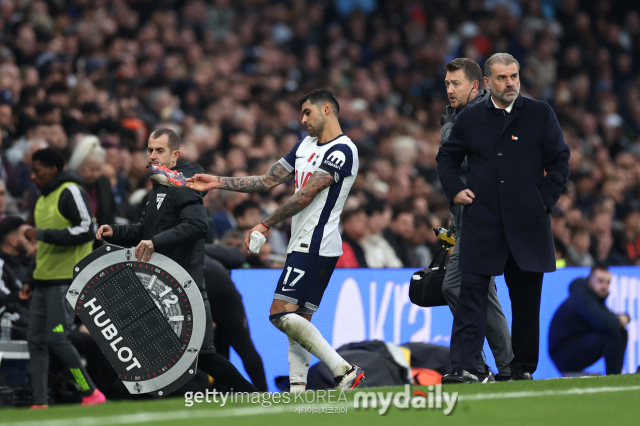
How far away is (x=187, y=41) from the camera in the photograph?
16.5m

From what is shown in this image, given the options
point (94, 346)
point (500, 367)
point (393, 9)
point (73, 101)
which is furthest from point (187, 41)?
point (500, 367)

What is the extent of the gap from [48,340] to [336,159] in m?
3.19

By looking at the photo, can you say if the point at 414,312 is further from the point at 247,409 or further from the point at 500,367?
the point at 247,409

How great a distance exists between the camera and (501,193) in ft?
19.4

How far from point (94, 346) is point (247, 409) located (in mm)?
4476

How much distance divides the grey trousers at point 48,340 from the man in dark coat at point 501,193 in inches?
138

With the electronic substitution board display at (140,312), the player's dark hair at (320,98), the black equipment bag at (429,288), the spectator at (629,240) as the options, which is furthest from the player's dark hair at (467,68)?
the spectator at (629,240)

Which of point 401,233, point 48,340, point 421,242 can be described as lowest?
point 48,340

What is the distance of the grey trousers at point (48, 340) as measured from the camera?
792 cm

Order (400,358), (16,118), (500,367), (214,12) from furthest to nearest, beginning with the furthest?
1. (214,12)
2. (16,118)
3. (400,358)
4. (500,367)

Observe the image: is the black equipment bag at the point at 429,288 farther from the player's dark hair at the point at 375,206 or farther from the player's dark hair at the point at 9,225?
the player's dark hair at the point at 375,206

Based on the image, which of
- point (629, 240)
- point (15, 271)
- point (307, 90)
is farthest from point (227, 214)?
point (307, 90)

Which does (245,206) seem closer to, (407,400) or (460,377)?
(460,377)

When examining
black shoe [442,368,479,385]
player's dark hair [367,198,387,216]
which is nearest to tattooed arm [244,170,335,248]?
black shoe [442,368,479,385]
